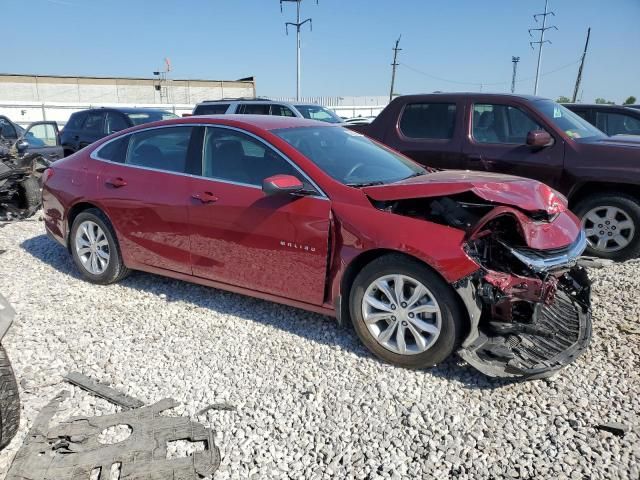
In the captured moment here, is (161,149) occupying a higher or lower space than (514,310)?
higher

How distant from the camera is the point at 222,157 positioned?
435 centimetres

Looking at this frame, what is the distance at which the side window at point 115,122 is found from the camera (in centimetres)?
1191

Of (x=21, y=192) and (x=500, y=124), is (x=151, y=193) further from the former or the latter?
(x=21, y=192)

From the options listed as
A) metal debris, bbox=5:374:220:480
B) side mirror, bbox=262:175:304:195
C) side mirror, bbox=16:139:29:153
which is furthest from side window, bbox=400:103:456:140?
→ side mirror, bbox=16:139:29:153

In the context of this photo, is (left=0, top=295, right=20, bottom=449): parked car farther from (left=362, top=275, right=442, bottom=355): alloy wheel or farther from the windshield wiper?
the windshield wiper

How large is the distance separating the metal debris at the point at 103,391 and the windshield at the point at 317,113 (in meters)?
9.58

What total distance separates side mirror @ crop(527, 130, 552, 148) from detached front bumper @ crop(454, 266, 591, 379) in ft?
9.41

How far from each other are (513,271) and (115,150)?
379 centimetres

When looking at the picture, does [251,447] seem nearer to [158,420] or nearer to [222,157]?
[158,420]

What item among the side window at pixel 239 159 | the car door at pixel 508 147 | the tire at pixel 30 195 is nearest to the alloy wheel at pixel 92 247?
the side window at pixel 239 159

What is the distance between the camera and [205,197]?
4262 millimetres

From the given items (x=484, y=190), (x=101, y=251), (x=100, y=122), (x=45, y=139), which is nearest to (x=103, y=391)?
(x=101, y=251)

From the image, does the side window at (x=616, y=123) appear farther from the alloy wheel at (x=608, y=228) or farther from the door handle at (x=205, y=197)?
the door handle at (x=205, y=197)

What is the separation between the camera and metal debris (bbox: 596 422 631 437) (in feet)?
9.43
